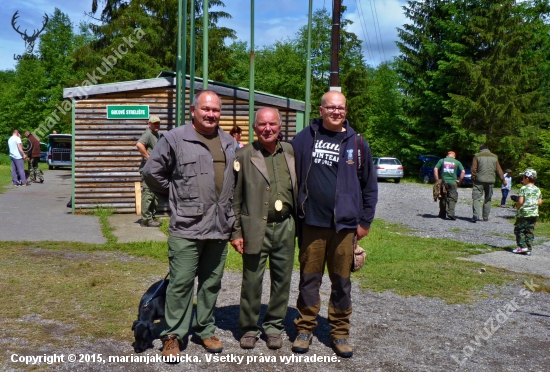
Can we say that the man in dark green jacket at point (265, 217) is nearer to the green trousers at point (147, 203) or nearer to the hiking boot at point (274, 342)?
the hiking boot at point (274, 342)

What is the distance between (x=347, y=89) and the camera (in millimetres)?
46375

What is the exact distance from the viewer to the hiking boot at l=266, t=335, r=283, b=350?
15.6 feet

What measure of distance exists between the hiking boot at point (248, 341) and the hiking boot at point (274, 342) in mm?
118

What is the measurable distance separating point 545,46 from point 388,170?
1550 cm

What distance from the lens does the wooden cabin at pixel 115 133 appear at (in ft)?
42.2

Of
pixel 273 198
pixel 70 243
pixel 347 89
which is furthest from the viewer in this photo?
pixel 347 89

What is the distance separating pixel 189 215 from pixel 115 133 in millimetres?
9134

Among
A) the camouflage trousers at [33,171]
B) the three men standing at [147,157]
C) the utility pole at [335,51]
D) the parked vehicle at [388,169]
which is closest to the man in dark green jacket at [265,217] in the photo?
→ the three men standing at [147,157]

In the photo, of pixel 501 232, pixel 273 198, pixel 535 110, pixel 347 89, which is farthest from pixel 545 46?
pixel 273 198

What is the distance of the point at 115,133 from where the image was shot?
42.6 feet

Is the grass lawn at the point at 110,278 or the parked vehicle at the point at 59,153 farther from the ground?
the parked vehicle at the point at 59,153

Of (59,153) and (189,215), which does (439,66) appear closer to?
(59,153)

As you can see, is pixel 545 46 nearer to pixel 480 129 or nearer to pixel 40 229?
pixel 480 129

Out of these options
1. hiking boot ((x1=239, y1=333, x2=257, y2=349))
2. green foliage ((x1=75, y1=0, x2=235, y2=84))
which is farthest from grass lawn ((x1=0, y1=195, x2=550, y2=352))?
green foliage ((x1=75, y1=0, x2=235, y2=84))
